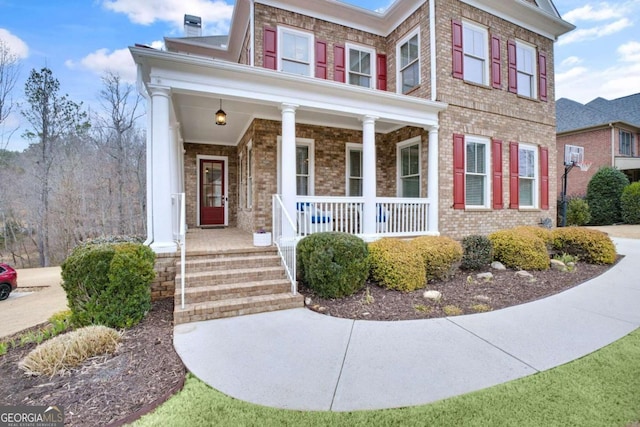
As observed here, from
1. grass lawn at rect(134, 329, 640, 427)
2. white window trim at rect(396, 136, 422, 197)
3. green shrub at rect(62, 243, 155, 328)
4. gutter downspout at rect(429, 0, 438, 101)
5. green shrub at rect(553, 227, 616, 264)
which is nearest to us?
grass lawn at rect(134, 329, 640, 427)

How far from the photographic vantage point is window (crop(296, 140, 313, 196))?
8.23 m

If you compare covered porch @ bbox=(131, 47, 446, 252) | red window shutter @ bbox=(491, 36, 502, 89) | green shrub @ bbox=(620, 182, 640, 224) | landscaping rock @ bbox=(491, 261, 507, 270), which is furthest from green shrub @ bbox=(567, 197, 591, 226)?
covered porch @ bbox=(131, 47, 446, 252)

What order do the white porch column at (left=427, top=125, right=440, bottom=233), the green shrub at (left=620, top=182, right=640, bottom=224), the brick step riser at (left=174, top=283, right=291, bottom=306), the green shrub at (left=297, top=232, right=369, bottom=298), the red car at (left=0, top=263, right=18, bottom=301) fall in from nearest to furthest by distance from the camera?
the brick step riser at (left=174, top=283, right=291, bottom=306) → the green shrub at (left=297, top=232, right=369, bottom=298) → the white porch column at (left=427, top=125, right=440, bottom=233) → the red car at (left=0, top=263, right=18, bottom=301) → the green shrub at (left=620, top=182, right=640, bottom=224)

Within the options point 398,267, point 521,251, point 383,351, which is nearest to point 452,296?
point 398,267

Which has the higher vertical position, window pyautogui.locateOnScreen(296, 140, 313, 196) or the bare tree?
the bare tree

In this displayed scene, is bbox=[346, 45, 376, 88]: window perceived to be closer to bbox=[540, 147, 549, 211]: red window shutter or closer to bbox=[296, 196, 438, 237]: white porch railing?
bbox=[296, 196, 438, 237]: white porch railing

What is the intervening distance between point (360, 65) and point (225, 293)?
7.67 meters

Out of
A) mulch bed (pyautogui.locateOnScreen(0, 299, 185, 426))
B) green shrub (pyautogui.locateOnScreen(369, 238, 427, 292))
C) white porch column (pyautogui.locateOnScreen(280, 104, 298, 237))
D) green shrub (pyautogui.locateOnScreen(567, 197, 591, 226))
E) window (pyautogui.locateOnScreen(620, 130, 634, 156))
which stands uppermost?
window (pyautogui.locateOnScreen(620, 130, 634, 156))

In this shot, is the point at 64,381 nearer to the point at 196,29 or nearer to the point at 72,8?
the point at 72,8

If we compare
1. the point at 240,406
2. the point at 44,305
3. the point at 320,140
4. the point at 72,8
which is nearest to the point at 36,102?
the point at 72,8

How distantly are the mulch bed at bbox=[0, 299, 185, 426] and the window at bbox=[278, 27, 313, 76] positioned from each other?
7.25m

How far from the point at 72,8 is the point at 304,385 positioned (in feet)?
42.5

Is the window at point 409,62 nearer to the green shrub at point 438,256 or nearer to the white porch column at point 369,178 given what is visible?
the white porch column at point 369,178

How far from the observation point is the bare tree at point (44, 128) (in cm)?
1820
